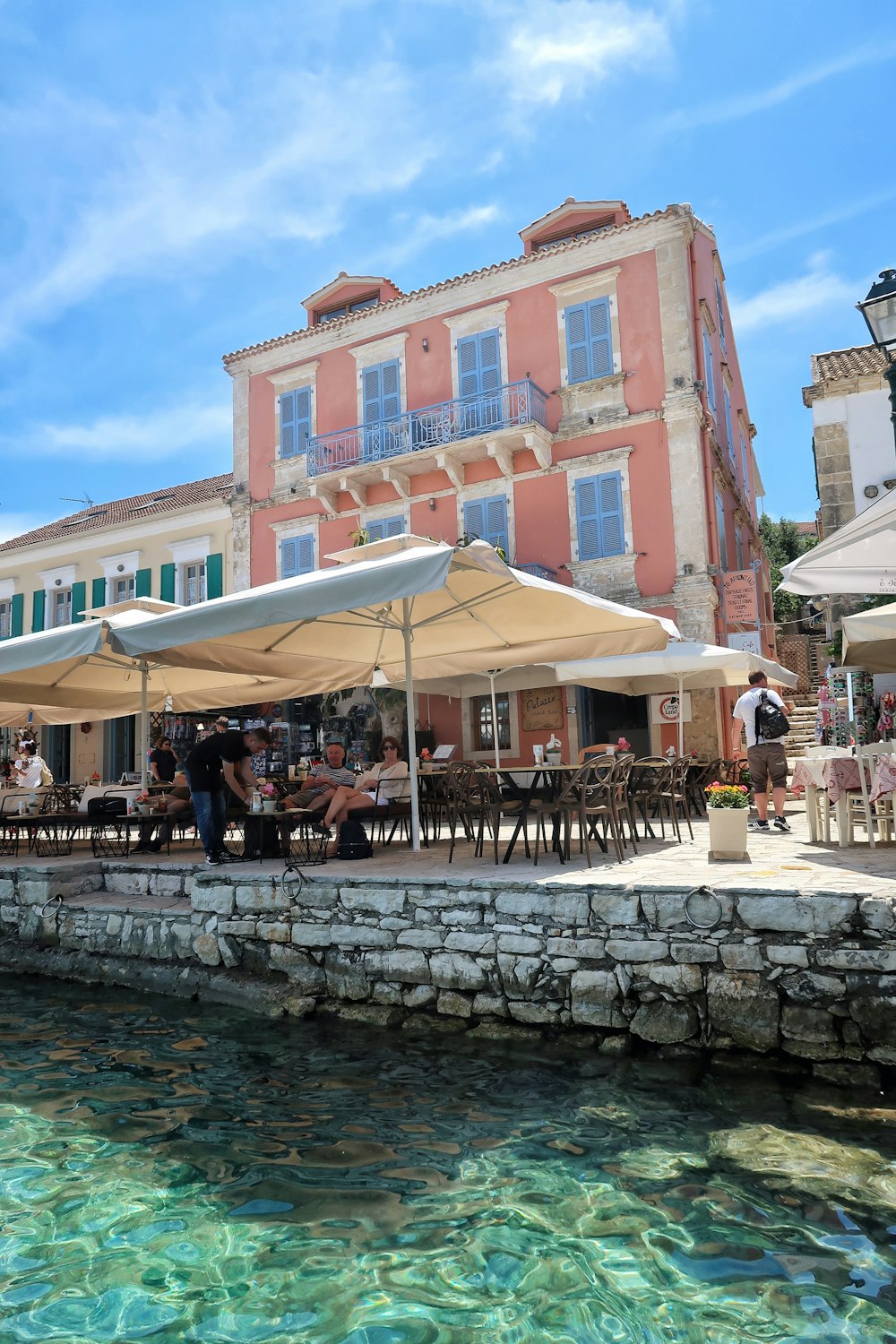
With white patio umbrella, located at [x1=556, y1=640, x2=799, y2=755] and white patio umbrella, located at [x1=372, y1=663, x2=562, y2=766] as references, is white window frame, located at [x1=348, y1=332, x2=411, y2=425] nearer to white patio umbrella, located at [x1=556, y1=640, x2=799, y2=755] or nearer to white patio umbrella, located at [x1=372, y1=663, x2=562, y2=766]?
white patio umbrella, located at [x1=372, y1=663, x2=562, y2=766]

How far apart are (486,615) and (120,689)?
5.21m

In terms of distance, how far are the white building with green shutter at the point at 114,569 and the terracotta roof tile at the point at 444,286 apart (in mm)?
3470

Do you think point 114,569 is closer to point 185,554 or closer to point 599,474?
point 185,554

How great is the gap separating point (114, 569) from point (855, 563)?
1906cm

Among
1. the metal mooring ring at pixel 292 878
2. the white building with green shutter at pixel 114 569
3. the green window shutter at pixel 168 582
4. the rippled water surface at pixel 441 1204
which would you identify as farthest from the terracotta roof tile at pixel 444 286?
the rippled water surface at pixel 441 1204

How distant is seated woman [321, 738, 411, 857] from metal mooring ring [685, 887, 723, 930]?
11.8ft

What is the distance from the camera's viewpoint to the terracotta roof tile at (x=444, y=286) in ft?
48.4

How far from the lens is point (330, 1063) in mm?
4684

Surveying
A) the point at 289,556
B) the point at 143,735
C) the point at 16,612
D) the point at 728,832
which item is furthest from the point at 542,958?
the point at 16,612

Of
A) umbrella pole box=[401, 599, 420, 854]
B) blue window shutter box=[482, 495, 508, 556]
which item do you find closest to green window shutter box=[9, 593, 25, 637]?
blue window shutter box=[482, 495, 508, 556]

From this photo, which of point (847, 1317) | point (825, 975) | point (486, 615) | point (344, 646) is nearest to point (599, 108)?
point (486, 615)

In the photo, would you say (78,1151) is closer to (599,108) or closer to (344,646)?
(344,646)

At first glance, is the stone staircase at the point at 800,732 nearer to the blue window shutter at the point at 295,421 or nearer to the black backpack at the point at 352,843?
the black backpack at the point at 352,843

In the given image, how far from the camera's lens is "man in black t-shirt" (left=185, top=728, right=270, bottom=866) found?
733 centimetres
